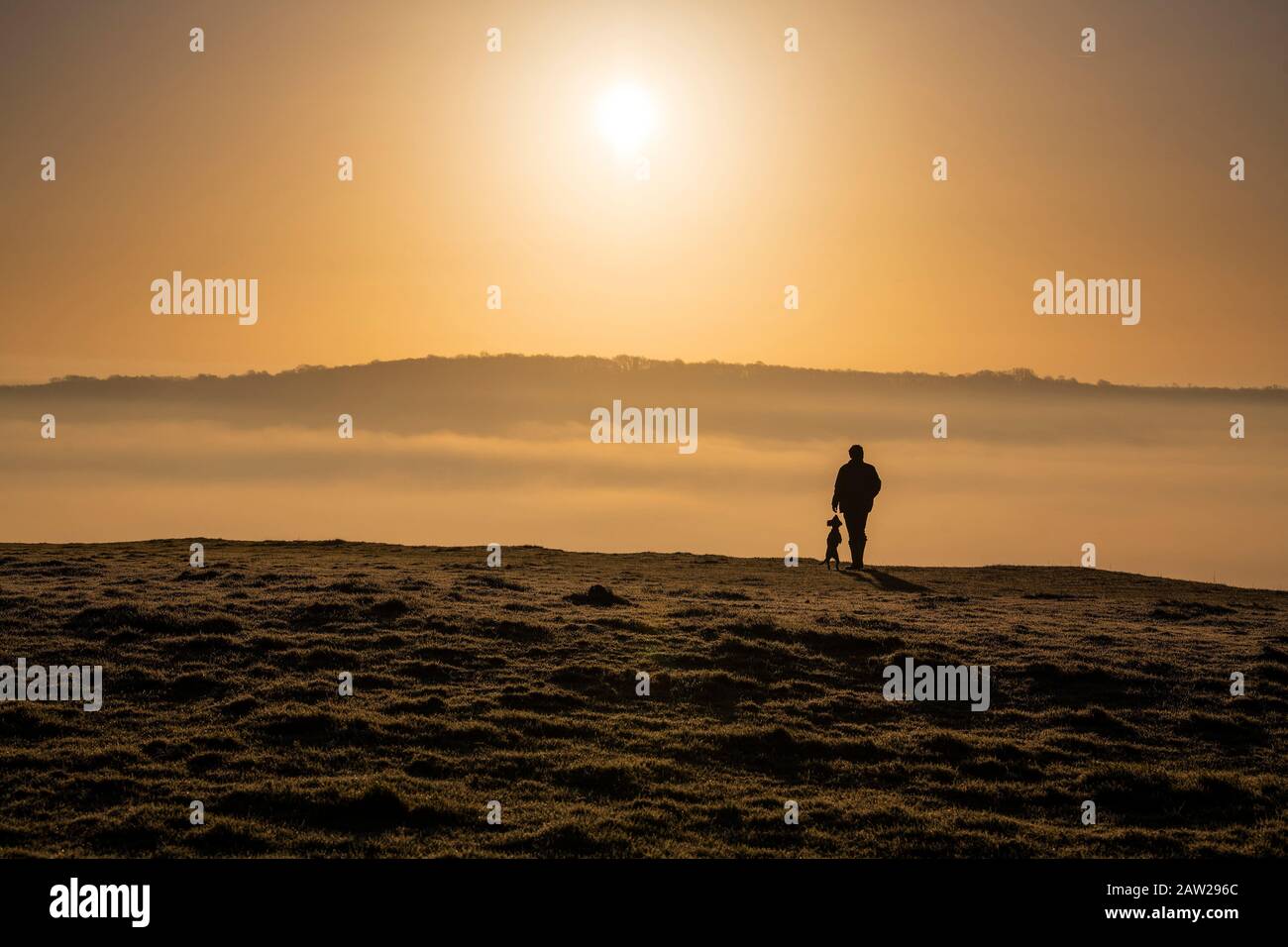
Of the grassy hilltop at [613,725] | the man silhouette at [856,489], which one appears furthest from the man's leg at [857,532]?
the grassy hilltop at [613,725]

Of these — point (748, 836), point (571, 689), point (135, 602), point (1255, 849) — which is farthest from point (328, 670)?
point (1255, 849)

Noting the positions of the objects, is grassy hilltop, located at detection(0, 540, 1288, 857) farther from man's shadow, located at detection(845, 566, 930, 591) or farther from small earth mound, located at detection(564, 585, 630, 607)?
man's shadow, located at detection(845, 566, 930, 591)

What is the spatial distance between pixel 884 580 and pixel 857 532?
3.07 meters

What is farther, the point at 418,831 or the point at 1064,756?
the point at 1064,756

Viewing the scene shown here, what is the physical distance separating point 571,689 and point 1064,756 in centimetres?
767

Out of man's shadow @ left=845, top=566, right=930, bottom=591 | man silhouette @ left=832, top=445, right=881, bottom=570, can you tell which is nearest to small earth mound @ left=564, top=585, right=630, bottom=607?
man's shadow @ left=845, top=566, right=930, bottom=591

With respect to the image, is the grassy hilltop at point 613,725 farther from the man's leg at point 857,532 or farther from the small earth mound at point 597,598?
the man's leg at point 857,532

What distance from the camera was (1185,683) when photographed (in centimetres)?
2142

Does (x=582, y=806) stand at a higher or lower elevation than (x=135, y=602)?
lower

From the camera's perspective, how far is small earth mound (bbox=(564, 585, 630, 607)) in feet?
87.1

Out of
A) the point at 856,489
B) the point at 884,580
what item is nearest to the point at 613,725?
the point at 884,580

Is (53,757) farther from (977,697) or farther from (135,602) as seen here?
(977,697)

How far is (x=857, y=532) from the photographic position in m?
36.3
